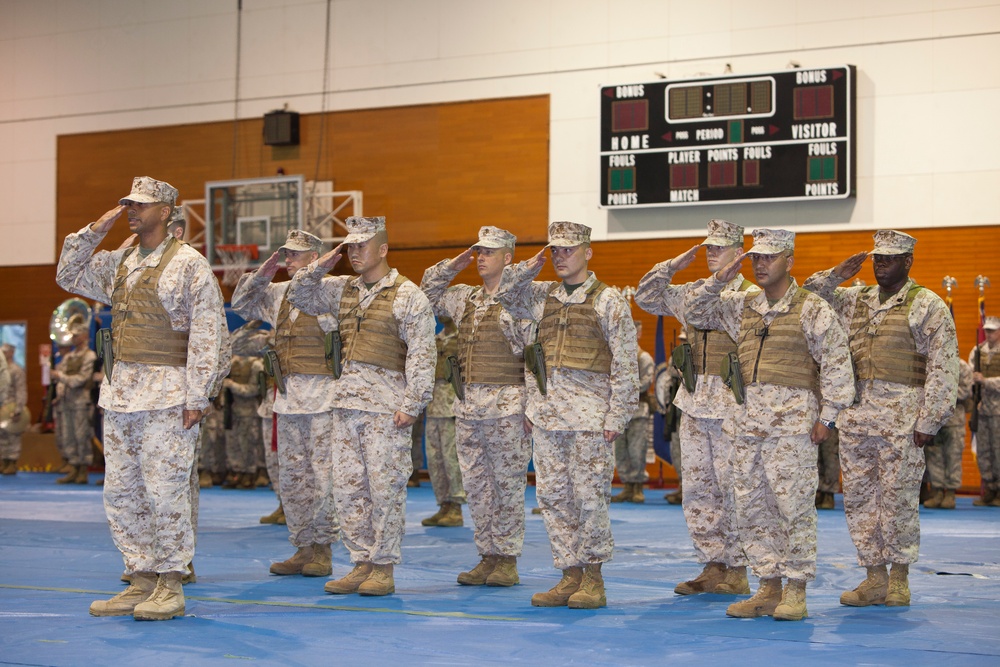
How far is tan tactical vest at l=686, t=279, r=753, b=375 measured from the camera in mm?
7738

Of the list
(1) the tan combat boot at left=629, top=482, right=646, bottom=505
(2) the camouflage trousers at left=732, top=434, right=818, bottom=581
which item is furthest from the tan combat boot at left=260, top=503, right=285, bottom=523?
(2) the camouflage trousers at left=732, top=434, right=818, bottom=581

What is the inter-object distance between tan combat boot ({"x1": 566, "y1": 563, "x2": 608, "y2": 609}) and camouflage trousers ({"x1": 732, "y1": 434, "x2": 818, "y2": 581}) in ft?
2.88

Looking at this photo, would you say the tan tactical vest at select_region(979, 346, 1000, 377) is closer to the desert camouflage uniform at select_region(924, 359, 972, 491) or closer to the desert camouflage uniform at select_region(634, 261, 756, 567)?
the desert camouflage uniform at select_region(924, 359, 972, 491)

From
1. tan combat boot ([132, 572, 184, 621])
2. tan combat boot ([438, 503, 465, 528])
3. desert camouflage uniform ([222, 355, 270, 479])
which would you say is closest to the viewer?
tan combat boot ([132, 572, 184, 621])

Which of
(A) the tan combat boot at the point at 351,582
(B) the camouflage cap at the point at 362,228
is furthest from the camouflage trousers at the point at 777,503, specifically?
(B) the camouflage cap at the point at 362,228

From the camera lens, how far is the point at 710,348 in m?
7.79

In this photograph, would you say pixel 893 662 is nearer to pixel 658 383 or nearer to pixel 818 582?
pixel 818 582

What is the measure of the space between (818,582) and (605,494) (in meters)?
1.90

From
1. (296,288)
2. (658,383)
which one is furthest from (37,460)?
(296,288)

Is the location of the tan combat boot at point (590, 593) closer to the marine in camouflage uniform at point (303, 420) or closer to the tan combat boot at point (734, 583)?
the tan combat boot at point (734, 583)

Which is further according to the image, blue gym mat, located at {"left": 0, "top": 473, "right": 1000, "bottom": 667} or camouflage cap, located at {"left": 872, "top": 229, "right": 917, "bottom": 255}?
camouflage cap, located at {"left": 872, "top": 229, "right": 917, "bottom": 255}

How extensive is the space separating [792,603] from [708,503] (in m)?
1.15

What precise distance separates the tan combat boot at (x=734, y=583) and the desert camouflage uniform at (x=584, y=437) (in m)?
0.91

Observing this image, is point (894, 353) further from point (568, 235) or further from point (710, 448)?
point (568, 235)
